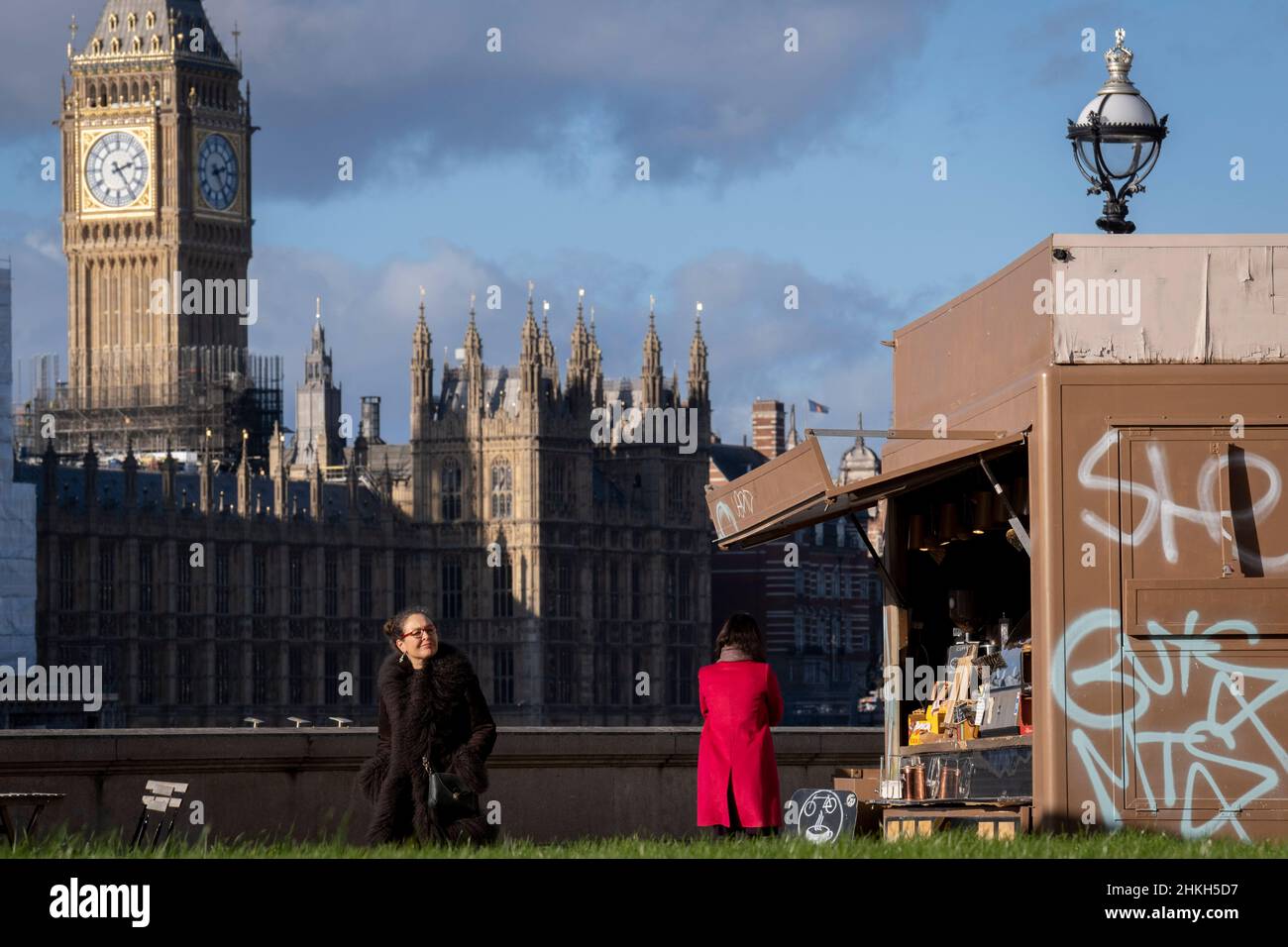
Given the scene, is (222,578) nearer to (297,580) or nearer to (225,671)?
(225,671)

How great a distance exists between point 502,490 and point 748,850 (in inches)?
3869

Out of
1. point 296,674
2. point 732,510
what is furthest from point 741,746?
point 296,674

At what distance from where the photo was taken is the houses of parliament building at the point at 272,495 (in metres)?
97.9

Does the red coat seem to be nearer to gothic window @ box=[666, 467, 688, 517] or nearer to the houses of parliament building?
the houses of parliament building

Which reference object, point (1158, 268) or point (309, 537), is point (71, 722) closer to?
point (309, 537)

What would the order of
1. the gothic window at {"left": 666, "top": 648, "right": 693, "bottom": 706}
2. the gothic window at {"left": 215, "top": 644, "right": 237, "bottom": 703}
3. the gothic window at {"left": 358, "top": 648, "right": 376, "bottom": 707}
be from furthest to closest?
1. the gothic window at {"left": 666, "top": 648, "right": 693, "bottom": 706}
2. the gothic window at {"left": 358, "top": 648, "right": 376, "bottom": 707}
3. the gothic window at {"left": 215, "top": 644, "right": 237, "bottom": 703}

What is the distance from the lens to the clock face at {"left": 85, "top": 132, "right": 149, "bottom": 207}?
12231 cm

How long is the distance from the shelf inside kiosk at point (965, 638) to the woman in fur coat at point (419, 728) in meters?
3.11

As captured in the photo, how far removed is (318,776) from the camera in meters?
18.9

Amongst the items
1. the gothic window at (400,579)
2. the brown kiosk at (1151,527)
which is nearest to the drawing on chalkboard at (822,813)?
the brown kiosk at (1151,527)

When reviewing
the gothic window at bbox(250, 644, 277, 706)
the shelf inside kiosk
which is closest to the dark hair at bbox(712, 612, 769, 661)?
the shelf inside kiosk

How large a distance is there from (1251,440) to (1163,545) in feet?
2.17

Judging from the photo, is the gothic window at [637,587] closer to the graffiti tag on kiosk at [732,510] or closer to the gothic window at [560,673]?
the gothic window at [560,673]

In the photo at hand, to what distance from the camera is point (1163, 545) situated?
597 inches
